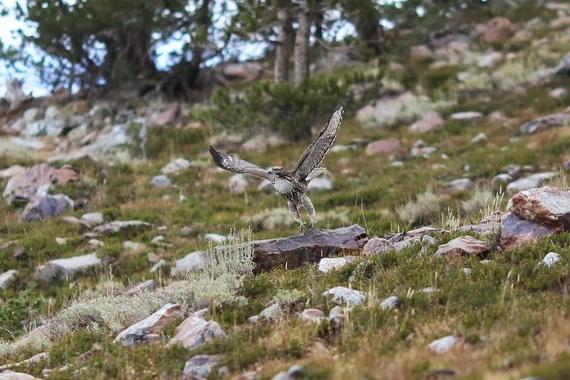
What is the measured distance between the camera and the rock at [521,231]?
6654mm

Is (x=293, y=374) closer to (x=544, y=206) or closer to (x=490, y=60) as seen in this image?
(x=544, y=206)

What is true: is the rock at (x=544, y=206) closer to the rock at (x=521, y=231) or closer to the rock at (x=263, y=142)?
the rock at (x=521, y=231)

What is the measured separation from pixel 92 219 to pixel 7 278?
97.0 inches

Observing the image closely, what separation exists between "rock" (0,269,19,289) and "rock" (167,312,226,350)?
4.78 meters

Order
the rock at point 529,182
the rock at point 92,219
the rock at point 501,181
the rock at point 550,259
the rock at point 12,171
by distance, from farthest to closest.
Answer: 1. the rock at point 12,171
2. the rock at point 92,219
3. the rock at point 501,181
4. the rock at point 529,182
5. the rock at point 550,259

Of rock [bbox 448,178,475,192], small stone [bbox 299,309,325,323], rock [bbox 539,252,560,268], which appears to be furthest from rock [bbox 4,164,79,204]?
rock [bbox 539,252,560,268]

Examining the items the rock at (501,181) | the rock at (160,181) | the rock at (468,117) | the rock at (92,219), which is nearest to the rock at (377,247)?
the rock at (501,181)

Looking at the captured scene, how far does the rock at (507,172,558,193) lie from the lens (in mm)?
11016

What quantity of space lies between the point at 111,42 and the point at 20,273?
621 inches

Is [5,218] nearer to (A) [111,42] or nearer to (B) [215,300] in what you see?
(B) [215,300]

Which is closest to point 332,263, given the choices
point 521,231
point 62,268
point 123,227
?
point 521,231

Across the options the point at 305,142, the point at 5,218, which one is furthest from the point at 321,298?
the point at 305,142

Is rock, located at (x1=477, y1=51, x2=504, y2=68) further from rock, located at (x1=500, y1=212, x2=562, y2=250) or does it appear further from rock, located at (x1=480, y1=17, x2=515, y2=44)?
rock, located at (x1=500, y1=212, x2=562, y2=250)

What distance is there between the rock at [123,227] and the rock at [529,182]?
17.7ft
